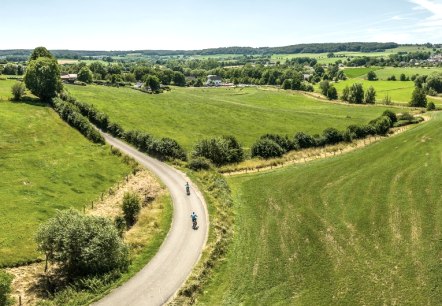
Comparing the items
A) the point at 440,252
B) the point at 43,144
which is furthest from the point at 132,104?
the point at 440,252

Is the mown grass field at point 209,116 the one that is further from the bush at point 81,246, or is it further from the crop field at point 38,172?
the bush at point 81,246

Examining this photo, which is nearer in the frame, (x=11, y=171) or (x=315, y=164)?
(x=11, y=171)

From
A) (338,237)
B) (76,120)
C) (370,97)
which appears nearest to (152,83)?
(76,120)

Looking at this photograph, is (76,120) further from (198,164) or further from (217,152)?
(217,152)

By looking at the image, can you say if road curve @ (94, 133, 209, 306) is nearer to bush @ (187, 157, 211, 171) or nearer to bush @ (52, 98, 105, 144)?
bush @ (187, 157, 211, 171)

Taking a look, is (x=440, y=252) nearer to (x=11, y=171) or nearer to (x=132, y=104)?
(x=11, y=171)

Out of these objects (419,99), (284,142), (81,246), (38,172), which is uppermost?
(419,99)
